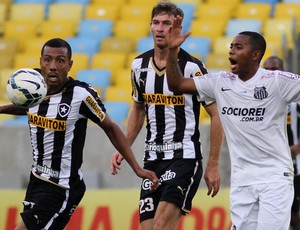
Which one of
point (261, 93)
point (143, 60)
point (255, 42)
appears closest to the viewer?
point (261, 93)

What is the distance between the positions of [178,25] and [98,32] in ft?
31.0

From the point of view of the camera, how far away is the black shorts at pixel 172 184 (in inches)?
351

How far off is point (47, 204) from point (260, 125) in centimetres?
190

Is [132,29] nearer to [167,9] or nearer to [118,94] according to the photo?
[118,94]

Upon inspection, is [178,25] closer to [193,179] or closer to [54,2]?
[193,179]

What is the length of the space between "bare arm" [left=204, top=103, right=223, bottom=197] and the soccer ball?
5.09 feet

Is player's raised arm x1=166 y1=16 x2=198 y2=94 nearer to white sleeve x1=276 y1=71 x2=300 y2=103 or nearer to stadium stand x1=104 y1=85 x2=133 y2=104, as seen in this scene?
white sleeve x1=276 y1=71 x2=300 y2=103

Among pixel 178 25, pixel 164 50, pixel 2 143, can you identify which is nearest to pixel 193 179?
pixel 164 50

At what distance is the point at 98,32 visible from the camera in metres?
17.1

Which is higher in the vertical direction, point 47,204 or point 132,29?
point 132,29

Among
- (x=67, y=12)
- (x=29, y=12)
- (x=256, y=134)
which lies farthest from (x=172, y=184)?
(x=29, y=12)

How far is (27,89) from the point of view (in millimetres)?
8305

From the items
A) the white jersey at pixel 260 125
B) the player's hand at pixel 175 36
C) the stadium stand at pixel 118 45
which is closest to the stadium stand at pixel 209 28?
the stadium stand at pixel 118 45

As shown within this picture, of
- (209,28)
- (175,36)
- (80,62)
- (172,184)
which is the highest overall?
(209,28)
